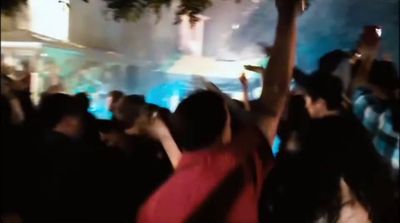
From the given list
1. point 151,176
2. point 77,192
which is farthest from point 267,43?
point 77,192

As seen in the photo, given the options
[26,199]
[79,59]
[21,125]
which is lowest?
[26,199]

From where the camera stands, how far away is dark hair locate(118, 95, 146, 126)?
46.2 inches

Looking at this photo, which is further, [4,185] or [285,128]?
[285,128]

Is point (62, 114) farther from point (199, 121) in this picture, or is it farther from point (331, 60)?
point (331, 60)

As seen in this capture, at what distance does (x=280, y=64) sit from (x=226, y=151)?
18cm

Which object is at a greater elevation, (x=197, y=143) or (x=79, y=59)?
(x=79, y=59)

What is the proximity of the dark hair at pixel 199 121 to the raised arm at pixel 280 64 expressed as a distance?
3.7 inches

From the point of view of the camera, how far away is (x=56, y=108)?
1.14m

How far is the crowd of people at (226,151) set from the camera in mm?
1133

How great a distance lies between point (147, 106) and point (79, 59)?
5.2 inches

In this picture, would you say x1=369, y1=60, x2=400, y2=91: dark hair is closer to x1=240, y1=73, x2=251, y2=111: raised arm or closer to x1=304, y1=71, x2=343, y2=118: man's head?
x1=304, y1=71, x2=343, y2=118: man's head

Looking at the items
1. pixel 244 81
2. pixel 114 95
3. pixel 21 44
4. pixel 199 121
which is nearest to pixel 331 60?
pixel 244 81

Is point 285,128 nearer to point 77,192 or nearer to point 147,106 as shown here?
point 147,106

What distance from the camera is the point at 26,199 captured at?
1.12m
